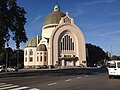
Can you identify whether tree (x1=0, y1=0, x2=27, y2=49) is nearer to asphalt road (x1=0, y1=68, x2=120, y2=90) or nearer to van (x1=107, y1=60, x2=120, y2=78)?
asphalt road (x1=0, y1=68, x2=120, y2=90)

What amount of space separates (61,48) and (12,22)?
68.3m

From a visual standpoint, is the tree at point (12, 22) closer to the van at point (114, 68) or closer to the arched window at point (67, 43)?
the van at point (114, 68)

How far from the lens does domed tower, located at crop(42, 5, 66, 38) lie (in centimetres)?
11094

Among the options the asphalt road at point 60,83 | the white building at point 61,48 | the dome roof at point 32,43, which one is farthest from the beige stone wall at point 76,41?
the asphalt road at point 60,83

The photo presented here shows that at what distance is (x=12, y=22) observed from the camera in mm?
35000

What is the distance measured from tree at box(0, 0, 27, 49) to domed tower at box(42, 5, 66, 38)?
73.7 meters

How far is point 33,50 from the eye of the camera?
353 ft

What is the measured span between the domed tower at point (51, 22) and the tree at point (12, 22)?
7370 centimetres

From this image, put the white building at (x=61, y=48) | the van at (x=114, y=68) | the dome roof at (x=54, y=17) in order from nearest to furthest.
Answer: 1. the van at (x=114, y=68)
2. the white building at (x=61, y=48)
3. the dome roof at (x=54, y=17)

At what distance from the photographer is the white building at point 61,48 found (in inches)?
3994

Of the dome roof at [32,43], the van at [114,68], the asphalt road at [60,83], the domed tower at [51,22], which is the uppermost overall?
the domed tower at [51,22]

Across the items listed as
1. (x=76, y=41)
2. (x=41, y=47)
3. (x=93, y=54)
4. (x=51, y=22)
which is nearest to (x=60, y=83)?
(x=41, y=47)

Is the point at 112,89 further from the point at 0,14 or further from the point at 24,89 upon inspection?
the point at 0,14

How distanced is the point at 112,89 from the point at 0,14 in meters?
21.8
